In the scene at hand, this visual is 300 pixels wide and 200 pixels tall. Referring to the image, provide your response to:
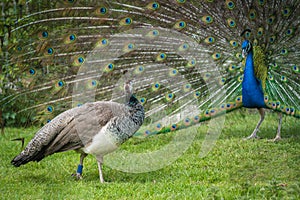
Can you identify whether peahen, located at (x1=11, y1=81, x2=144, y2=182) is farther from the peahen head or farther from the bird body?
the bird body

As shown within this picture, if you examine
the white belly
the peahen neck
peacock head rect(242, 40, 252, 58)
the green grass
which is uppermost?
peacock head rect(242, 40, 252, 58)

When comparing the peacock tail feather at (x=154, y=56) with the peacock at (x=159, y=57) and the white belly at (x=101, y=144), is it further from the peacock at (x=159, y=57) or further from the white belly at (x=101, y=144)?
the white belly at (x=101, y=144)

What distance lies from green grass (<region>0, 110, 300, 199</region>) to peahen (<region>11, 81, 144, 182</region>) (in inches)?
12.9

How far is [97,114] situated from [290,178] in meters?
1.84

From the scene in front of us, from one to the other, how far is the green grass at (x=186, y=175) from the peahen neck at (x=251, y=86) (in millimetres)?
558

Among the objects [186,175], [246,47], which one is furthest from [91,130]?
[246,47]

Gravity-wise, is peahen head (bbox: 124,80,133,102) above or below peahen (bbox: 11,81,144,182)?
above

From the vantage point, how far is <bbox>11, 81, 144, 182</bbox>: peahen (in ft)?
14.9

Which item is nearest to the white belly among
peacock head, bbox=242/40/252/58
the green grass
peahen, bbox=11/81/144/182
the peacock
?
peahen, bbox=11/81/144/182

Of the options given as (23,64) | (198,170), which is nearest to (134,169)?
(198,170)

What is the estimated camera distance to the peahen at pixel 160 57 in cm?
557

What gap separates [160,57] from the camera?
616cm

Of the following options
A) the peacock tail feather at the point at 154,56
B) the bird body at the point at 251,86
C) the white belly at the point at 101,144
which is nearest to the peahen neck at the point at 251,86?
the bird body at the point at 251,86

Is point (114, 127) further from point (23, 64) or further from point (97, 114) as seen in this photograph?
point (23, 64)
